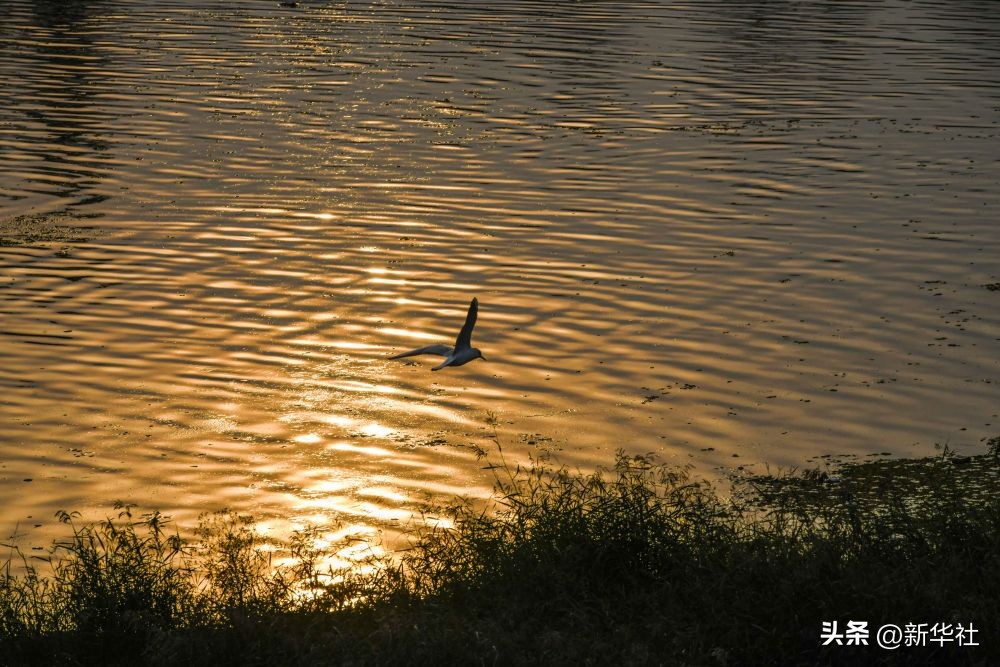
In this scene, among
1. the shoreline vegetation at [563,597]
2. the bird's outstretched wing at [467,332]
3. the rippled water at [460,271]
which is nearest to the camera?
the shoreline vegetation at [563,597]

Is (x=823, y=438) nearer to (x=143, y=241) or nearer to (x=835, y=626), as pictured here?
(x=835, y=626)

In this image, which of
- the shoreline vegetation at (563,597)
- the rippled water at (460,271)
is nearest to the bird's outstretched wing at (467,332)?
the shoreline vegetation at (563,597)

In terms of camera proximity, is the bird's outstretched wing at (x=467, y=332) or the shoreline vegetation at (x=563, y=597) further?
the bird's outstretched wing at (x=467, y=332)

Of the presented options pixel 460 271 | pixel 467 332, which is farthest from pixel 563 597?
pixel 460 271

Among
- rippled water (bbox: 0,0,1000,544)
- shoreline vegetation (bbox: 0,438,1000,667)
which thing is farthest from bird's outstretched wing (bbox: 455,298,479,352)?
rippled water (bbox: 0,0,1000,544)

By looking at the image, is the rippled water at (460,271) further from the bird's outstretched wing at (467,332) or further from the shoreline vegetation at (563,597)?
the shoreline vegetation at (563,597)

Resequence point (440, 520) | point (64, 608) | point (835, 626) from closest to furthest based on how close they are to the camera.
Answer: point (835, 626) < point (64, 608) < point (440, 520)

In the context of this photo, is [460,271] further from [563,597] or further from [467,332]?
[563,597]

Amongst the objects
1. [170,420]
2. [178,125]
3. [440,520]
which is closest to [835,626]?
[440,520]

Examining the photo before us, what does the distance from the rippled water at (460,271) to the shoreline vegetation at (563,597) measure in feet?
7.65

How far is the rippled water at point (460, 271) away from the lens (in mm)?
13375

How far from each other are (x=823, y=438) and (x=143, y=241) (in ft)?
38.9

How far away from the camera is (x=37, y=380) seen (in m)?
15.0

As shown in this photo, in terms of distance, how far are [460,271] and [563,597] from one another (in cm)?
1113
